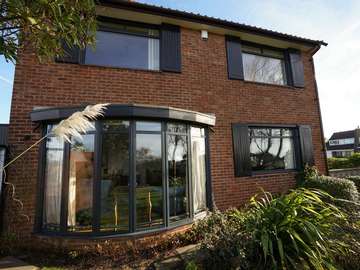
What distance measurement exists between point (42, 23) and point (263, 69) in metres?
7.48

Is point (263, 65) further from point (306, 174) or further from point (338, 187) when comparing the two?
point (338, 187)

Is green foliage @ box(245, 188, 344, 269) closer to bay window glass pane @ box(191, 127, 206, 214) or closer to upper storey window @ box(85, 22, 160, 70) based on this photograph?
bay window glass pane @ box(191, 127, 206, 214)

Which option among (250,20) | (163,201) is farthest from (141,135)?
(250,20)

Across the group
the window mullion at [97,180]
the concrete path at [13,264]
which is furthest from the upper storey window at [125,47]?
the concrete path at [13,264]

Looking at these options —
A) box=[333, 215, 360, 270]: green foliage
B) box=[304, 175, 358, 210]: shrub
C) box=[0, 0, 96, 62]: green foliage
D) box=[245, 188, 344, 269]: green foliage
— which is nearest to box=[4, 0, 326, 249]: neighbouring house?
box=[304, 175, 358, 210]: shrub

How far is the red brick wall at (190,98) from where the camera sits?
5.24 meters

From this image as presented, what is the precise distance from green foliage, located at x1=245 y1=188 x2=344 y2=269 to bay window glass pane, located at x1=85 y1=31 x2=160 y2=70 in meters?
4.99

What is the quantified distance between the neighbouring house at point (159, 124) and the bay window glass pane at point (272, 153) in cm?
4

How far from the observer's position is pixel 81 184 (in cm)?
483

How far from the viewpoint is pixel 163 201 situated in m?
5.08

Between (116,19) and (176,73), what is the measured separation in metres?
2.34

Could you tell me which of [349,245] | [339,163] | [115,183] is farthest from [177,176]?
[339,163]

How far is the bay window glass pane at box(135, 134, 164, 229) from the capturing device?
4.95 meters

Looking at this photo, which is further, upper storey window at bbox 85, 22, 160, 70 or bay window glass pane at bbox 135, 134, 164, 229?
upper storey window at bbox 85, 22, 160, 70
